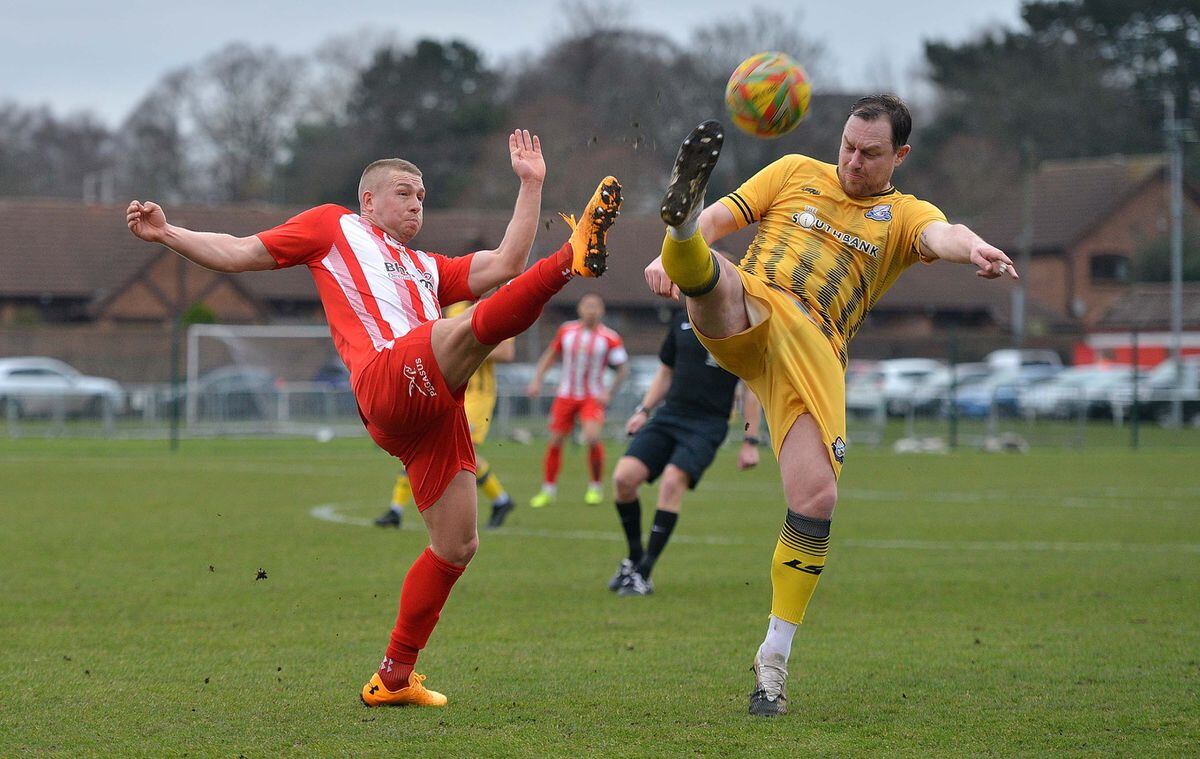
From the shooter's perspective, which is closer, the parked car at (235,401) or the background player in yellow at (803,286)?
the background player in yellow at (803,286)

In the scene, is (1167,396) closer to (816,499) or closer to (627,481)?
(627,481)

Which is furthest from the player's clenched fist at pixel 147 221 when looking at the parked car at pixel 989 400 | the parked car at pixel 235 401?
the parked car at pixel 235 401

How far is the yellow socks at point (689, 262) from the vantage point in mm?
5367

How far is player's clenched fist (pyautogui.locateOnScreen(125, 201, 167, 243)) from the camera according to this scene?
559 cm

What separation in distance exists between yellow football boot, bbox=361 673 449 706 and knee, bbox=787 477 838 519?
1.63 metres

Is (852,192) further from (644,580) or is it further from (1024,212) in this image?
(1024,212)

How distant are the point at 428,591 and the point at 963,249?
8.18 ft

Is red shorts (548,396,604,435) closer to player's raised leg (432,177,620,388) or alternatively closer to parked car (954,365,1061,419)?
player's raised leg (432,177,620,388)

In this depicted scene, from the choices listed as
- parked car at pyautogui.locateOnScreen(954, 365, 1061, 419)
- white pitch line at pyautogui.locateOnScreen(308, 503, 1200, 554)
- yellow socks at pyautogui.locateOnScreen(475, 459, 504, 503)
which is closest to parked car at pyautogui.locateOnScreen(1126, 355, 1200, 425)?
parked car at pyautogui.locateOnScreen(954, 365, 1061, 419)

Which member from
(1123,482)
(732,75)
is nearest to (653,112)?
(732,75)

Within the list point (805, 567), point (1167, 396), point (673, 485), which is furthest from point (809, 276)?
point (1167, 396)

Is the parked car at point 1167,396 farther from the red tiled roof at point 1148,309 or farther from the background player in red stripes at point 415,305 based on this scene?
the background player in red stripes at point 415,305

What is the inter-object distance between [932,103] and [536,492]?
58.5 metres

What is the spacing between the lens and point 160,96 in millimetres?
62000
